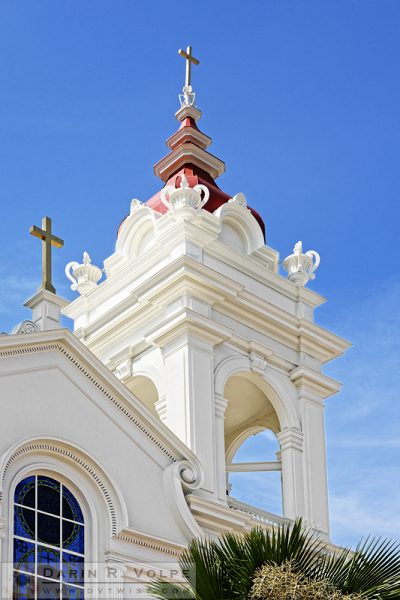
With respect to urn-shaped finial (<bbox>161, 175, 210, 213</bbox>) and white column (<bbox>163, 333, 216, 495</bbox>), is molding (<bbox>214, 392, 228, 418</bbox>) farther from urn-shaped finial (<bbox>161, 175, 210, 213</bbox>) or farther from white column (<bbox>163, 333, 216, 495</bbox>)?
urn-shaped finial (<bbox>161, 175, 210, 213</bbox>)

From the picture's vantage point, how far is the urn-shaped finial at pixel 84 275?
94.0 ft

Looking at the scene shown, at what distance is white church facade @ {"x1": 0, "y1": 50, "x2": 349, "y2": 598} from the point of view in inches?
809

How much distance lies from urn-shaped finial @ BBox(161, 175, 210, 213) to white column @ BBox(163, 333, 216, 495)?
2999 mm

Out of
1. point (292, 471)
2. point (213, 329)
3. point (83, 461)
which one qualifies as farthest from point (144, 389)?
point (83, 461)

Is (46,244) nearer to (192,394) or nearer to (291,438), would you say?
(192,394)

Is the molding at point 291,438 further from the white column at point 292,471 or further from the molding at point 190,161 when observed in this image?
the molding at point 190,161

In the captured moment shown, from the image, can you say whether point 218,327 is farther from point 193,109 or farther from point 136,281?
point 193,109

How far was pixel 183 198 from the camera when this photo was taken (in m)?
27.2

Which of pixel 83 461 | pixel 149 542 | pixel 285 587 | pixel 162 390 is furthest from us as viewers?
pixel 162 390

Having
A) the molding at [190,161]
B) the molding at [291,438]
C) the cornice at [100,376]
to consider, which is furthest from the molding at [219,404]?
the molding at [190,161]

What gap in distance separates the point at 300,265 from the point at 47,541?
10356mm

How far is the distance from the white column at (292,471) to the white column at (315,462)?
0.37 feet

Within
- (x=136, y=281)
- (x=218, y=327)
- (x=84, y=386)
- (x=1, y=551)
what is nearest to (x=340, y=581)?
(x=1, y=551)

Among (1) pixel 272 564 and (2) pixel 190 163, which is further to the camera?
(2) pixel 190 163
